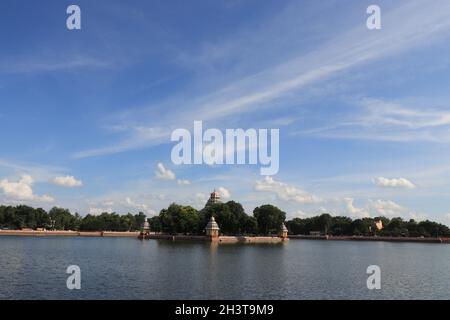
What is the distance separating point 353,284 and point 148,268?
73.8 ft

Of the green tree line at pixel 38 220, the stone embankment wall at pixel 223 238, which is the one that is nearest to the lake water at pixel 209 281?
the stone embankment wall at pixel 223 238

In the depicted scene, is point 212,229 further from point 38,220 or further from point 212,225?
point 38,220

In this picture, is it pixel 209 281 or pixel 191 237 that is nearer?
pixel 209 281

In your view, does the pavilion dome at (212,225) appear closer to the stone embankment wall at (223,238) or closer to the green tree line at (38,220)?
the stone embankment wall at (223,238)

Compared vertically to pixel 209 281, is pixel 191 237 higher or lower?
lower

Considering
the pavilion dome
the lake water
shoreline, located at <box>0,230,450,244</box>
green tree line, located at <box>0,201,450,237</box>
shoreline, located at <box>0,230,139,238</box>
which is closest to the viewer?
the lake water

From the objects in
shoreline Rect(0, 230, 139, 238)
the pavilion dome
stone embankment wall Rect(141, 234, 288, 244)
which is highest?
the pavilion dome

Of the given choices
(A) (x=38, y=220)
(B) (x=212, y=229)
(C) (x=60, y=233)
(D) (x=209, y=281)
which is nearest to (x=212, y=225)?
(B) (x=212, y=229)

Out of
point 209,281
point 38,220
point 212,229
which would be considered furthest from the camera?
point 38,220

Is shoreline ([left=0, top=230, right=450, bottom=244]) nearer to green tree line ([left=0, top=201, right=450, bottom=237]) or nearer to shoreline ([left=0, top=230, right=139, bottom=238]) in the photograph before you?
shoreline ([left=0, top=230, right=139, bottom=238])

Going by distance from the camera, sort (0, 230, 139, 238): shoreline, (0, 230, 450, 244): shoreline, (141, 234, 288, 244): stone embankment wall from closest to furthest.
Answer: (141, 234, 288, 244): stone embankment wall, (0, 230, 450, 244): shoreline, (0, 230, 139, 238): shoreline

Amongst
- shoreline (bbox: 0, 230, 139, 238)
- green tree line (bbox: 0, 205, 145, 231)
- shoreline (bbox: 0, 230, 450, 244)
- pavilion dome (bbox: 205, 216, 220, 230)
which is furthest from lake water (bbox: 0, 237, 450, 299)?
green tree line (bbox: 0, 205, 145, 231)
